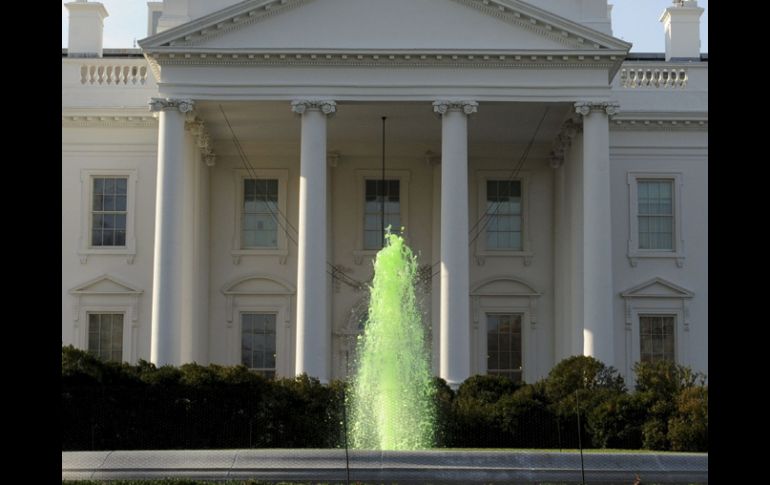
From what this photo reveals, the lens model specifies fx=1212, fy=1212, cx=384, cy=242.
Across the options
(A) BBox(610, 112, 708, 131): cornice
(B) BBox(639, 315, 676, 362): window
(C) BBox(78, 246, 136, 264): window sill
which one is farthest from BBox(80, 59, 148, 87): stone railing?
(B) BBox(639, 315, 676, 362): window

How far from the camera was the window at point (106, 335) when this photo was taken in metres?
35.0

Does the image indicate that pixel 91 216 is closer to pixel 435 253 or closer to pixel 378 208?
pixel 378 208

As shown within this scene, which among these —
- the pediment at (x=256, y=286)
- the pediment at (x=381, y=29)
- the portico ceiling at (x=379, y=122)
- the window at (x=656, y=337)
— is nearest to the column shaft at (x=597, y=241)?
the portico ceiling at (x=379, y=122)

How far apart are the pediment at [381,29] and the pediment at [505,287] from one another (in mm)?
8071

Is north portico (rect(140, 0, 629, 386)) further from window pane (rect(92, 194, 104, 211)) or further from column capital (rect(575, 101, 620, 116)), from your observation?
window pane (rect(92, 194, 104, 211))

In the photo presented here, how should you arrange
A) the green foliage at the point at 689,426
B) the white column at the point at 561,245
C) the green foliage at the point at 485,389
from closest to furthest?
the green foliage at the point at 689,426, the green foliage at the point at 485,389, the white column at the point at 561,245

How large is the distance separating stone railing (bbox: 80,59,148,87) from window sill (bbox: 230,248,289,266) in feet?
Result: 18.8

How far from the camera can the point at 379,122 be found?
34.1 m

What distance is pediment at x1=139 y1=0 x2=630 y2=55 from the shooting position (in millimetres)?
30672

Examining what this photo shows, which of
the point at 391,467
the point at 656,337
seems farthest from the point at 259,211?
the point at 391,467

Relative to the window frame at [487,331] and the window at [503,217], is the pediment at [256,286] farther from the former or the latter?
the window at [503,217]

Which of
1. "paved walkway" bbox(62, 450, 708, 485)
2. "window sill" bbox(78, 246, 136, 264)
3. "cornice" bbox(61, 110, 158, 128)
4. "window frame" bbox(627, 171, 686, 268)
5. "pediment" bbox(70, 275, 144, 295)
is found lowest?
"paved walkway" bbox(62, 450, 708, 485)
